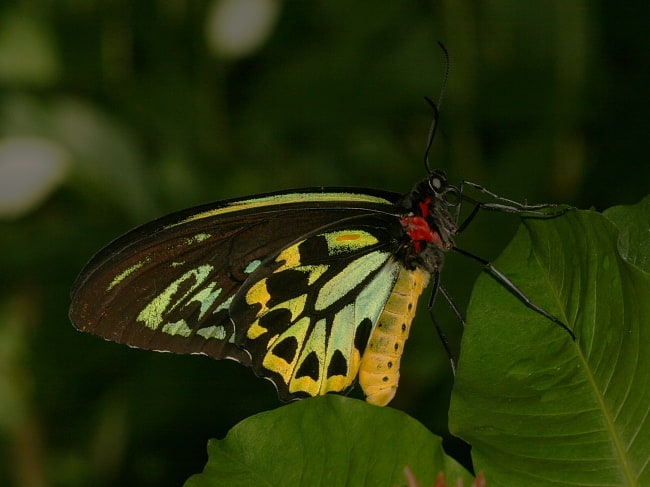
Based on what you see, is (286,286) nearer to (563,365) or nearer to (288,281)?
(288,281)

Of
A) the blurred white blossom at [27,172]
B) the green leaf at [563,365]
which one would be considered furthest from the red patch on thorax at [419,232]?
the blurred white blossom at [27,172]

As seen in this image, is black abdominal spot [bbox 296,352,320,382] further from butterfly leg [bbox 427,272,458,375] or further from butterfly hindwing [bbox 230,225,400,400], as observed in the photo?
butterfly leg [bbox 427,272,458,375]

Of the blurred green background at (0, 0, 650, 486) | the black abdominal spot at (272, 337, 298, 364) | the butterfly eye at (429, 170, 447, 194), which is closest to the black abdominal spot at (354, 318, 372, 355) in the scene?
the black abdominal spot at (272, 337, 298, 364)

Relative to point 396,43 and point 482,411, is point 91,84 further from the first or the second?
point 482,411

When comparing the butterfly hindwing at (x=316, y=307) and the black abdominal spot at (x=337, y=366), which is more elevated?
the butterfly hindwing at (x=316, y=307)

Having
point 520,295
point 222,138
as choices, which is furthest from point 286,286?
point 222,138

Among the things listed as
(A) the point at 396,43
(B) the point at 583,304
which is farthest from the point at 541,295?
(A) the point at 396,43

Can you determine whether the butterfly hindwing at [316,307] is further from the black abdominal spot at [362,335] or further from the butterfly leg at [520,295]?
the butterfly leg at [520,295]
